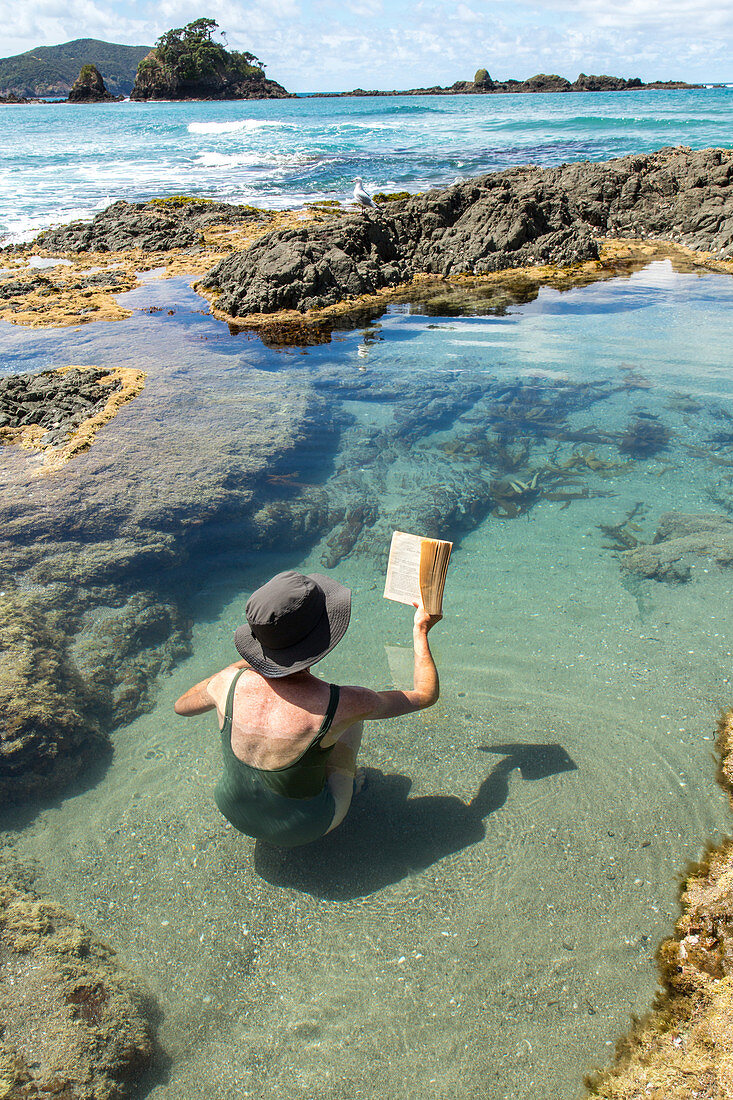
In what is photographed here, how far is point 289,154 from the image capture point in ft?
110

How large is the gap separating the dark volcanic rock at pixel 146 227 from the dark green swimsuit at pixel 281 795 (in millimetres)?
14592

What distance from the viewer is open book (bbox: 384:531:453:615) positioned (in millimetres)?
2877

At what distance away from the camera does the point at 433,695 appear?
A: 278 centimetres

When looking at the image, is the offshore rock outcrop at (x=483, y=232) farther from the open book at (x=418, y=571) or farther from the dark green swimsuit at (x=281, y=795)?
the dark green swimsuit at (x=281, y=795)

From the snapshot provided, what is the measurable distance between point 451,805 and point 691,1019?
3.96 feet

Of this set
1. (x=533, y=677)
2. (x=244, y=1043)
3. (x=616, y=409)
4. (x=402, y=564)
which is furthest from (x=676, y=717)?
(x=616, y=409)

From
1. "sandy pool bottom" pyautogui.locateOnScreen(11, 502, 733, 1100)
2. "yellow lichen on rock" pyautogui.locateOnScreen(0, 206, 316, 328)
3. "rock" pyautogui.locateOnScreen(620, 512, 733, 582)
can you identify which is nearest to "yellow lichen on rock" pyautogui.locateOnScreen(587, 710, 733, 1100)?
"sandy pool bottom" pyautogui.locateOnScreen(11, 502, 733, 1100)

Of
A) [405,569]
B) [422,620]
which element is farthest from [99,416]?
[422,620]

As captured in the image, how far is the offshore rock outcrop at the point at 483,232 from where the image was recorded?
1053 cm

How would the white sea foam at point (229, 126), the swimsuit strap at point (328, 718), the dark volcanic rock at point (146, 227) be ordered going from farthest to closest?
the white sea foam at point (229, 126) → the dark volcanic rock at point (146, 227) → the swimsuit strap at point (328, 718)

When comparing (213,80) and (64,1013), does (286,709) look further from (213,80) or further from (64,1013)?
(213,80)

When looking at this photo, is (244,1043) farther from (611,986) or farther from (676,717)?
(676,717)

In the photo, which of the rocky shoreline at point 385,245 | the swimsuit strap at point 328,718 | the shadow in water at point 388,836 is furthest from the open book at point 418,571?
the rocky shoreline at point 385,245

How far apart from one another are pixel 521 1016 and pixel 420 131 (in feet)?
166
